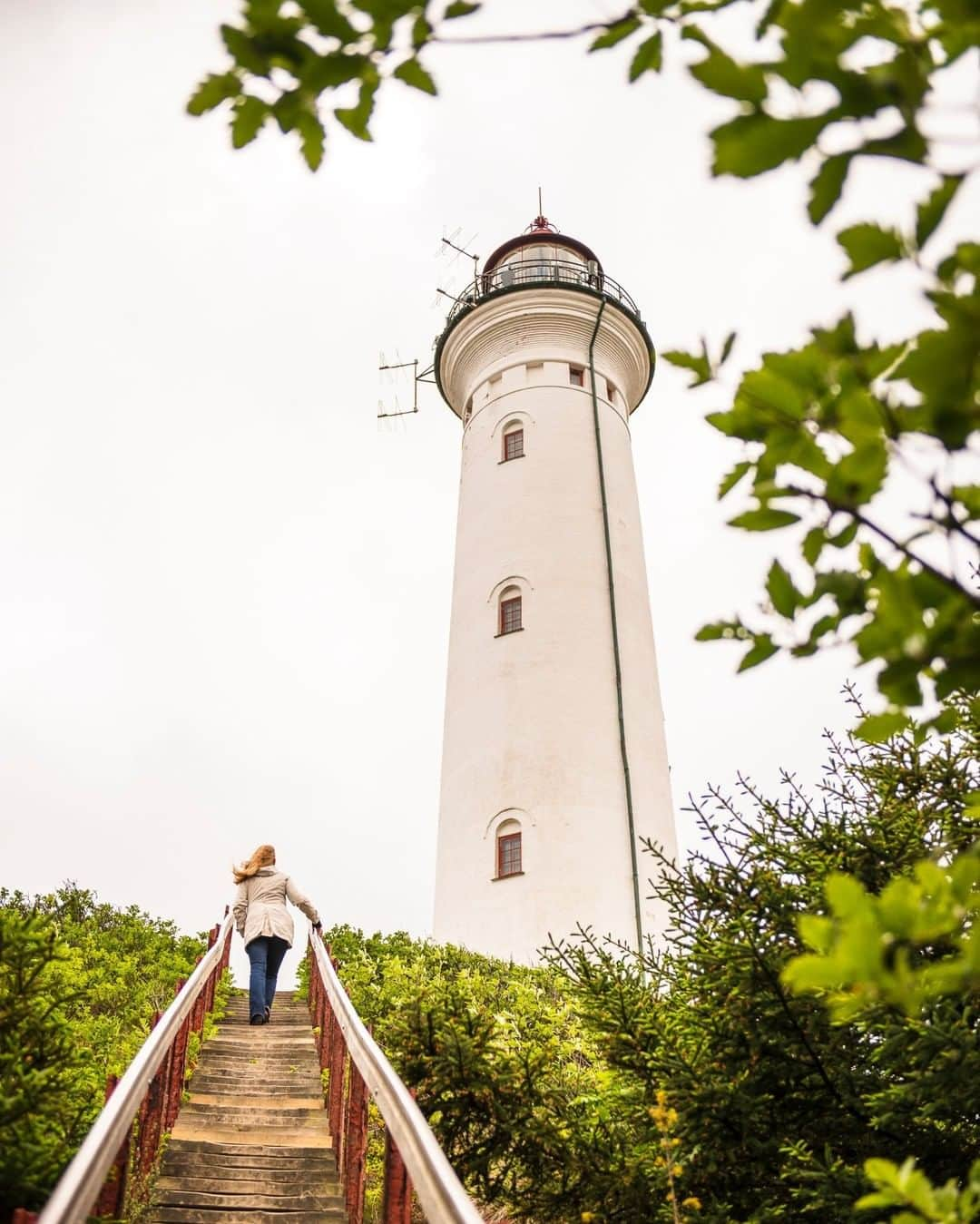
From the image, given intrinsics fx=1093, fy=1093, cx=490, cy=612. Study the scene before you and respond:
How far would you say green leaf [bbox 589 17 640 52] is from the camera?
173 centimetres

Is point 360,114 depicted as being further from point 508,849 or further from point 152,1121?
point 508,849

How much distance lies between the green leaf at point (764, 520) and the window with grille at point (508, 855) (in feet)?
45.9

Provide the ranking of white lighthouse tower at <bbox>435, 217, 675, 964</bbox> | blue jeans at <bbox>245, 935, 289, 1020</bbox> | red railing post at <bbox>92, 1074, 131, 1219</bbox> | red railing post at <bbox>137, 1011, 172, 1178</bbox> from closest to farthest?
red railing post at <bbox>92, 1074, 131, 1219</bbox>, red railing post at <bbox>137, 1011, 172, 1178</bbox>, blue jeans at <bbox>245, 935, 289, 1020</bbox>, white lighthouse tower at <bbox>435, 217, 675, 964</bbox>

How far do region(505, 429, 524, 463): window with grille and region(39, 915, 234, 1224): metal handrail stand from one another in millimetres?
15142

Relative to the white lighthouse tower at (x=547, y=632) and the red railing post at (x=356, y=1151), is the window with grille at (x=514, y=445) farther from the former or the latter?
the red railing post at (x=356, y=1151)

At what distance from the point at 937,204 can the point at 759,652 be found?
74 centimetres

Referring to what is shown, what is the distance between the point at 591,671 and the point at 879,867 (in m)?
12.5

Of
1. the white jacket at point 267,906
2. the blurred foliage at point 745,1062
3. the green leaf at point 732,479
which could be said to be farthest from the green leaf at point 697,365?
the white jacket at point 267,906

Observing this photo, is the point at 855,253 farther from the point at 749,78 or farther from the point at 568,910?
the point at 568,910

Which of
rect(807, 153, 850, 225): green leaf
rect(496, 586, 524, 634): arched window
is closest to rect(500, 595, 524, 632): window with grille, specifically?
rect(496, 586, 524, 634): arched window

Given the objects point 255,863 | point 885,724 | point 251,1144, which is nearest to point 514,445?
point 255,863

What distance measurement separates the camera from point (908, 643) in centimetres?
153

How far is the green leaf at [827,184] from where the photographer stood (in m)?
1.42

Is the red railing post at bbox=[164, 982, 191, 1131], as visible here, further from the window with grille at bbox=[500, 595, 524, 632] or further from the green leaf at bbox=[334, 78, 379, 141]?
the window with grille at bbox=[500, 595, 524, 632]
